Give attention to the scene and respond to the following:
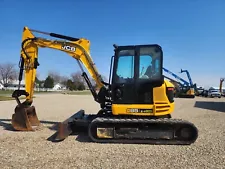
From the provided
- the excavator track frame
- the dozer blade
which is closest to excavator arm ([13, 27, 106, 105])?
the dozer blade

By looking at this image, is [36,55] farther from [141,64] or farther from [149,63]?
[149,63]

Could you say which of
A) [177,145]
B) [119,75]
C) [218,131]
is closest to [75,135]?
[119,75]

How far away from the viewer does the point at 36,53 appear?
31.4 ft

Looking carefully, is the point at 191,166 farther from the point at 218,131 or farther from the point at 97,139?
the point at 218,131

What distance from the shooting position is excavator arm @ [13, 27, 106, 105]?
930 centimetres

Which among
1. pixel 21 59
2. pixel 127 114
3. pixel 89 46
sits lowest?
pixel 127 114

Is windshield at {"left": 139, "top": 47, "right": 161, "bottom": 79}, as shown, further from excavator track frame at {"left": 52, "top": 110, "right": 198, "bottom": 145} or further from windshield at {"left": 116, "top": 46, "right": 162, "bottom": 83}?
excavator track frame at {"left": 52, "top": 110, "right": 198, "bottom": 145}

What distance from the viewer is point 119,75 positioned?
7762mm

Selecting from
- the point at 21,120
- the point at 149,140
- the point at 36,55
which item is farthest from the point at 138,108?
the point at 36,55

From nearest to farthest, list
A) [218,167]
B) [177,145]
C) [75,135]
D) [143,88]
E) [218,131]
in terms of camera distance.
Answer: [218,167], [177,145], [143,88], [75,135], [218,131]

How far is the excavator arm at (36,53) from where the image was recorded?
930cm

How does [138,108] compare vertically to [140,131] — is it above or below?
above

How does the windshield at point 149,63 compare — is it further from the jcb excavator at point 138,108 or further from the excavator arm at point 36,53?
the excavator arm at point 36,53

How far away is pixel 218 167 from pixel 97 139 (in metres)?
3.49
